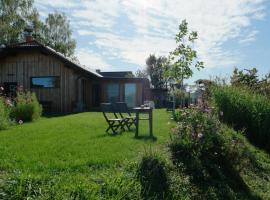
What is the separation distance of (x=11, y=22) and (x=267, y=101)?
2746 centimetres

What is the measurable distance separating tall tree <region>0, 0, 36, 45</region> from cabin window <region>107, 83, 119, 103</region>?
12.0 meters

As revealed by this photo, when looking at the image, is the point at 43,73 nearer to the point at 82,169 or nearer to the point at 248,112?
the point at 248,112

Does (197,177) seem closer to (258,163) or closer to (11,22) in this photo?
(258,163)

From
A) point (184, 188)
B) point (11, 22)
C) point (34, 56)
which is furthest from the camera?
point (11, 22)

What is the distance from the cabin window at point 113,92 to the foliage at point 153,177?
20.3 meters

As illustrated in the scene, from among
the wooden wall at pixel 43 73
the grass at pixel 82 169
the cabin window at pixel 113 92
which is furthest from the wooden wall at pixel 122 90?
the grass at pixel 82 169

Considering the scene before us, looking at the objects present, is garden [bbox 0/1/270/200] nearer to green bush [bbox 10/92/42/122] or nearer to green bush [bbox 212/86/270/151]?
green bush [bbox 212/86/270/151]

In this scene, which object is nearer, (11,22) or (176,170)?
(176,170)

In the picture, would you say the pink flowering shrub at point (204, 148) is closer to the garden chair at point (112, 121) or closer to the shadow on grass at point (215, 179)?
the shadow on grass at point (215, 179)

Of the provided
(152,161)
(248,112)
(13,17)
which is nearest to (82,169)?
(152,161)

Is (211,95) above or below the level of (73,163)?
above

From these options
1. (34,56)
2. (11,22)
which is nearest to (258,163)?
(34,56)

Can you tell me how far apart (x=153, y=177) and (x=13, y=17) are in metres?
30.1

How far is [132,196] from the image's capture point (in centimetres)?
452
